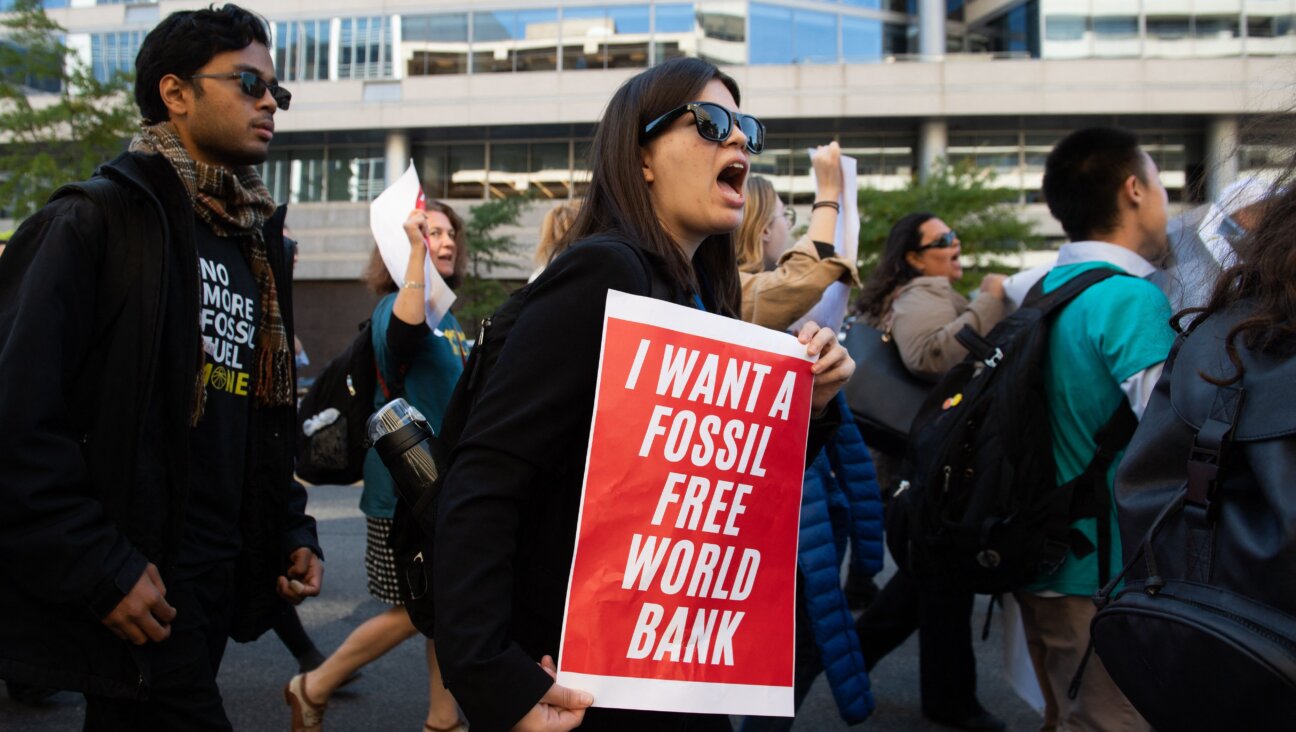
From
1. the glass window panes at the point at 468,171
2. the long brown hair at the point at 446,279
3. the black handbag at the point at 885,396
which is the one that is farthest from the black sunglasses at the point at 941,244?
the glass window panes at the point at 468,171

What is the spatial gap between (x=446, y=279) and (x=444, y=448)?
304 cm

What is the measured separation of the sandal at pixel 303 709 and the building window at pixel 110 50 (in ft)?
134

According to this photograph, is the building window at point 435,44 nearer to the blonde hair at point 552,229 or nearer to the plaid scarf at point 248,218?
the blonde hair at point 552,229

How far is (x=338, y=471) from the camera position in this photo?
3973 mm

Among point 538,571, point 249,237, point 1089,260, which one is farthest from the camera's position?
point 1089,260

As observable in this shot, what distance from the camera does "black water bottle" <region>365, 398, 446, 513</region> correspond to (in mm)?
1769

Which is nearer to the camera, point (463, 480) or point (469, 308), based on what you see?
point (463, 480)

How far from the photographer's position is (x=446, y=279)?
4746 mm

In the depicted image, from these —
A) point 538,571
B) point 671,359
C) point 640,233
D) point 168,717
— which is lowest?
point 168,717

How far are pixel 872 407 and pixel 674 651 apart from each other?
3.00 m

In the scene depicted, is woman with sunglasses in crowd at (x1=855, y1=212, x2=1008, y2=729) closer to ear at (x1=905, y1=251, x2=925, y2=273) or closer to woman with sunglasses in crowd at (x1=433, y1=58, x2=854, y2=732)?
ear at (x1=905, y1=251, x2=925, y2=273)

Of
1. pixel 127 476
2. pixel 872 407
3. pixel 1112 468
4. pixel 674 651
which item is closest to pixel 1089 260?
pixel 1112 468

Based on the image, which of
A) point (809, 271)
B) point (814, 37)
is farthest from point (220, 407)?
point (814, 37)

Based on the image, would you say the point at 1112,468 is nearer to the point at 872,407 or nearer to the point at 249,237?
the point at 872,407
